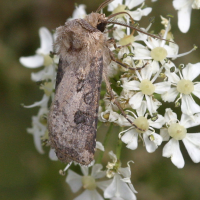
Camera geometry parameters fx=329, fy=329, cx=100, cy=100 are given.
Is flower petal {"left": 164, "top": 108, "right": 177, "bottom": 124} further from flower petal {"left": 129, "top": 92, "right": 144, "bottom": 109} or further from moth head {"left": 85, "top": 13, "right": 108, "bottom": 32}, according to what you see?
moth head {"left": 85, "top": 13, "right": 108, "bottom": 32}

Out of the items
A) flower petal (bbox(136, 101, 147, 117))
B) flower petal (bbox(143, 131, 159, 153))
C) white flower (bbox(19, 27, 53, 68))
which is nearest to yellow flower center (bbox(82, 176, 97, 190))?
flower petal (bbox(143, 131, 159, 153))

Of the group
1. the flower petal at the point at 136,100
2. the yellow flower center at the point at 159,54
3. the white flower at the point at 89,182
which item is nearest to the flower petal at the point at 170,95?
the flower petal at the point at 136,100

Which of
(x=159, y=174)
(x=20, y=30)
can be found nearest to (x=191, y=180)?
(x=159, y=174)

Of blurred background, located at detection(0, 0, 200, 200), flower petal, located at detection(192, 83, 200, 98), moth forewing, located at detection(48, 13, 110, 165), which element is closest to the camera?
moth forewing, located at detection(48, 13, 110, 165)

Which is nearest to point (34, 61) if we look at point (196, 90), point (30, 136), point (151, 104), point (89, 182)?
point (30, 136)

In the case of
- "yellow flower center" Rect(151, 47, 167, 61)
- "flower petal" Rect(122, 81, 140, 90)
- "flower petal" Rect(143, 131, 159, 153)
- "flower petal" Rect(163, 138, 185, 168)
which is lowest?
"flower petal" Rect(163, 138, 185, 168)

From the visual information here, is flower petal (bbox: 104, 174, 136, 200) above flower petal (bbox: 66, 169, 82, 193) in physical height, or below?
below

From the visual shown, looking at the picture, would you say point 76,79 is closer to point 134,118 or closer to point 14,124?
point 134,118
